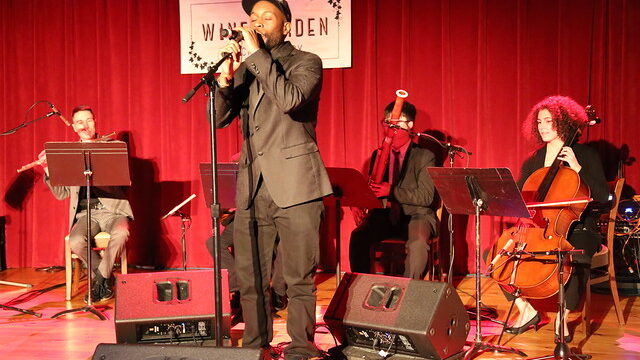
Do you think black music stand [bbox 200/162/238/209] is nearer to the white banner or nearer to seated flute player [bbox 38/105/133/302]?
seated flute player [bbox 38/105/133/302]

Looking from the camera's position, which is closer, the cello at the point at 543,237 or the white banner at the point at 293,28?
the cello at the point at 543,237

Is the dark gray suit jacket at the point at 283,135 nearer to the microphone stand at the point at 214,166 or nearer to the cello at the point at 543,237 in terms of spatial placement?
the microphone stand at the point at 214,166

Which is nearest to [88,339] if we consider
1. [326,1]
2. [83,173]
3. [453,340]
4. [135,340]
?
[135,340]

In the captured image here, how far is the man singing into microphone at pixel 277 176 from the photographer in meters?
2.94

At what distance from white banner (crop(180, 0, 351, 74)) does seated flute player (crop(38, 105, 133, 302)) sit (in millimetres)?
1191

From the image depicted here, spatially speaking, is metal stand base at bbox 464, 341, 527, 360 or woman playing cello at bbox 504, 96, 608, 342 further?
woman playing cello at bbox 504, 96, 608, 342

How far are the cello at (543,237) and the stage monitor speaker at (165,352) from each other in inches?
64.8

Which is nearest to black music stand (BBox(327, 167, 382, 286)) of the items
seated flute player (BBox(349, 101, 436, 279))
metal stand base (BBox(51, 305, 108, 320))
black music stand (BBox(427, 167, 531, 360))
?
seated flute player (BBox(349, 101, 436, 279))

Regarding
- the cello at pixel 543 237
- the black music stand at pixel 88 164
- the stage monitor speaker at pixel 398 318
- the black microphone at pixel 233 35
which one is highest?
the black microphone at pixel 233 35

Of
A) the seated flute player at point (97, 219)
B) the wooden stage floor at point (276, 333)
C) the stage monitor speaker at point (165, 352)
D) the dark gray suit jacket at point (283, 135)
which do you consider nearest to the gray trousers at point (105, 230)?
the seated flute player at point (97, 219)

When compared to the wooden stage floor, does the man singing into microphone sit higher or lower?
higher

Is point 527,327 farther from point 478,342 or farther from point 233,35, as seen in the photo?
point 233,35

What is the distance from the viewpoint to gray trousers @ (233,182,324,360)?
2.99m

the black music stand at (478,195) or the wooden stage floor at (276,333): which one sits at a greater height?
the black music stand at (478,195)
